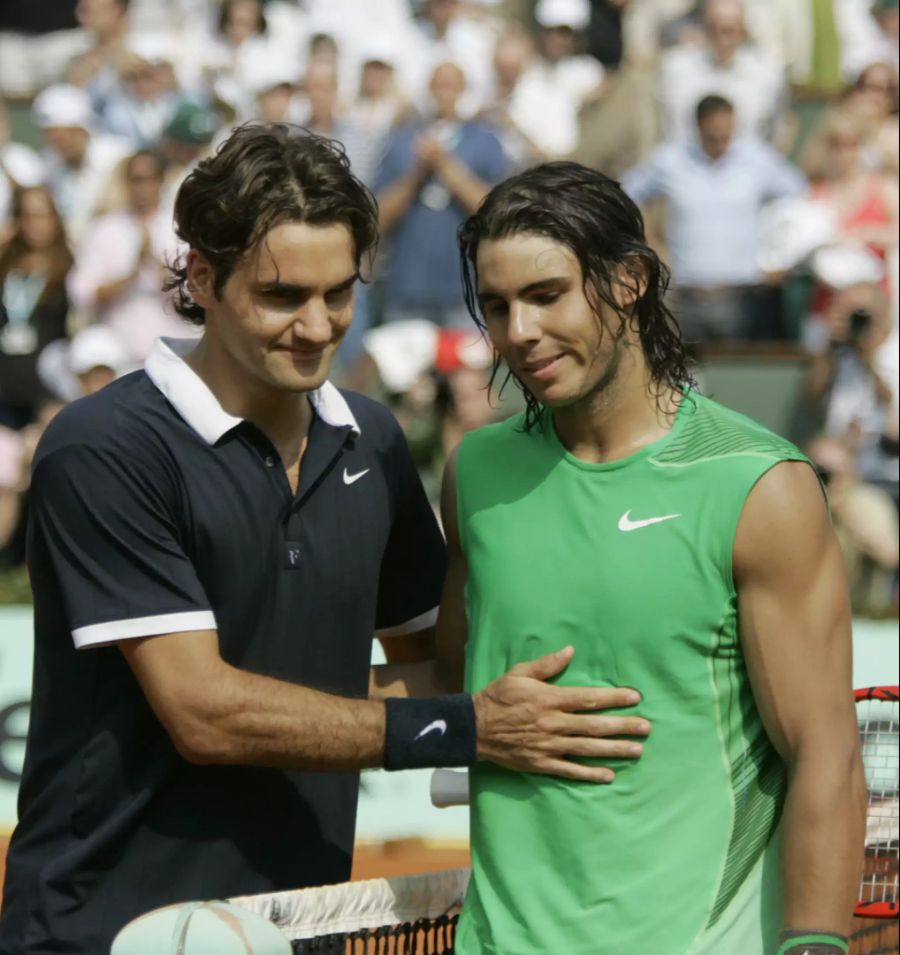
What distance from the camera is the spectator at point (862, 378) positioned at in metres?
9.94

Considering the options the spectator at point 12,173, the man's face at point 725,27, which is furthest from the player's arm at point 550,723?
the man's face at point 725,27

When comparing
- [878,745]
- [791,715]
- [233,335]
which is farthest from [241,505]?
[878,745]

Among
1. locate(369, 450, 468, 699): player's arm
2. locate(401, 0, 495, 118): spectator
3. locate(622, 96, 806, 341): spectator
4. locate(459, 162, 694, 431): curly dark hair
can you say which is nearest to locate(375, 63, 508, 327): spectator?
locate(401, 0, 495, 118): spectator

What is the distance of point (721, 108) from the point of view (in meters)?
A: 11.0

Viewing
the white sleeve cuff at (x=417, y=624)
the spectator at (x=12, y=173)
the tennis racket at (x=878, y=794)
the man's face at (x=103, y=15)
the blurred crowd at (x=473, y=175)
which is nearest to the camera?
the tennis racket at (x=878, y=794)

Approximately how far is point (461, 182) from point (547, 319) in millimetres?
7730

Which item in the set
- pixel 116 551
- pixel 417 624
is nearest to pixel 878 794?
pixel 417 624

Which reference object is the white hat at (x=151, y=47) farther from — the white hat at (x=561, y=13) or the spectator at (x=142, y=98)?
the white hat at (x=561, y=13)

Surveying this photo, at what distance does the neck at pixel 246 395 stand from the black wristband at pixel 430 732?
62 centimetres

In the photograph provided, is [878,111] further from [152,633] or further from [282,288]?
[152,633]

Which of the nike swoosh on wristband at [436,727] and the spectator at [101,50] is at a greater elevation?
the spectator at [101,50]

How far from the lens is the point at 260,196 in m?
3.70

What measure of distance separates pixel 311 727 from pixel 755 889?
0.89 m

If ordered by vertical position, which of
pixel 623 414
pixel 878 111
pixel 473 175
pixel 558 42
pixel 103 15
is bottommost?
pixel 623 414
